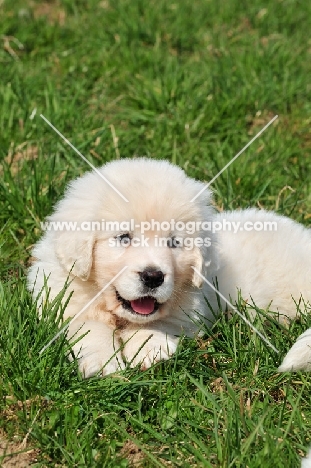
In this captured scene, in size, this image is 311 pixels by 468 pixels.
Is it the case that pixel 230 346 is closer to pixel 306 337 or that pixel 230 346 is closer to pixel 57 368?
pixel 306 337

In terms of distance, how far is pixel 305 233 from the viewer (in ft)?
15.2

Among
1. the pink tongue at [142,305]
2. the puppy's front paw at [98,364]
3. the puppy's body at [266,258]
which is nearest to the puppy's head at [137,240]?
the pink tongue at [142,305]

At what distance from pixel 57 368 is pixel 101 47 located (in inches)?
158

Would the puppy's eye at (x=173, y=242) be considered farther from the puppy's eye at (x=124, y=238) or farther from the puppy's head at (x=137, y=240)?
the puppy's eye at (x=124, y=238)

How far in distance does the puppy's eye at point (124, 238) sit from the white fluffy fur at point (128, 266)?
34 millimetres

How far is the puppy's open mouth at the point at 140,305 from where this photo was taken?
3.57 metres

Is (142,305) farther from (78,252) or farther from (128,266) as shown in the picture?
(78,252)

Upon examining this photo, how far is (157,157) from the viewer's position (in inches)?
209

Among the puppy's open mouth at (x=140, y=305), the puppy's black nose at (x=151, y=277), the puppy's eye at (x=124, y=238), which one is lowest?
the puppy's open mouth at (x=140, y=305)

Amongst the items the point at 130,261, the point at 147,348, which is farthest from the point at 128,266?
the point at 147,348

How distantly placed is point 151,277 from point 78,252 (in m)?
0.41

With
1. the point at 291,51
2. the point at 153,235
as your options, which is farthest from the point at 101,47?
the point at 153,235

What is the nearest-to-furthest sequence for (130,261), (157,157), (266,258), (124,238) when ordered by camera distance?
1. (130,261)
2. (124,238)
3. (266,258)
4. (157,157)

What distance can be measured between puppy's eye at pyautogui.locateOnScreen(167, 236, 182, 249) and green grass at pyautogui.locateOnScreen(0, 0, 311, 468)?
47 cm
